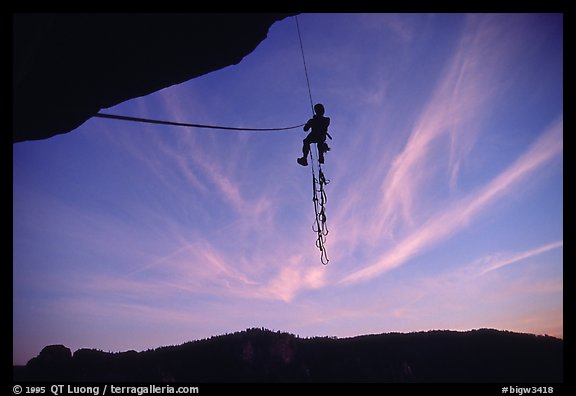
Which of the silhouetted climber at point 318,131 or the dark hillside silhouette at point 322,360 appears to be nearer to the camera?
the silhouetted climber at point 318,131

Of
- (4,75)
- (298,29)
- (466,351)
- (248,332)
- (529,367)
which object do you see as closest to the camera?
(4,75)

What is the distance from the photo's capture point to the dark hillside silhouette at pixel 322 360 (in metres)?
31.0

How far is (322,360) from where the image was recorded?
3609 cm

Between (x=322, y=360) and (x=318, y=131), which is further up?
(x=318, y=131)

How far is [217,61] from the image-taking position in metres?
9.45

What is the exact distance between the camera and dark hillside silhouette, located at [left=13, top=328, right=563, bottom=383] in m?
31.0

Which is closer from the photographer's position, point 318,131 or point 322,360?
point 318,131

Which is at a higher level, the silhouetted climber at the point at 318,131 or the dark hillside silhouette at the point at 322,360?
the silhouetted climber at the point at 318,131

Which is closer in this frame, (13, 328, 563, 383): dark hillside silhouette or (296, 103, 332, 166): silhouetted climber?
(296, 103, 332, 166): silhouetted climber

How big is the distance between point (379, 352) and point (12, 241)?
3574cm

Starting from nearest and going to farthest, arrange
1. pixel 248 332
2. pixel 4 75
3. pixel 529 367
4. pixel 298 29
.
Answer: pixel 4 75 < pixel 298 29 < pixel 529 367 < pixel 248 332

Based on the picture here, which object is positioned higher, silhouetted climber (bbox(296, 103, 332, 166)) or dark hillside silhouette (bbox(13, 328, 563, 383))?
silhouetted climber (bbox(296, 103, 332, 166))

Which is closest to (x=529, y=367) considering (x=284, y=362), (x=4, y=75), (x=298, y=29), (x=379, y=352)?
(x=379, y=352)

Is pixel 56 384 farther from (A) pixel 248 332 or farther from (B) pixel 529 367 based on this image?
(B) pixel 529 367
